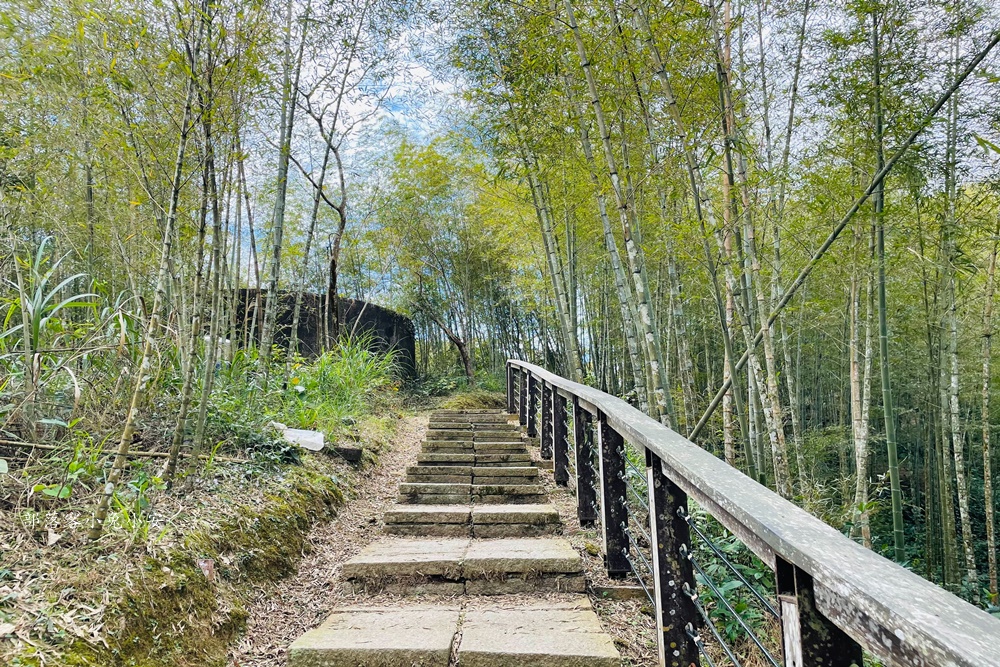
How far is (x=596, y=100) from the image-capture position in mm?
2994

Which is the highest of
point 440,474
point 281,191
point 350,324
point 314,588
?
point 281,191

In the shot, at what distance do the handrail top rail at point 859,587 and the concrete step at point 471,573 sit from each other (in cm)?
111

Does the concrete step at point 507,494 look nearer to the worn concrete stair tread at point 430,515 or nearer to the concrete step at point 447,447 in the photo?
the worn concrete stair tread at point 430,515

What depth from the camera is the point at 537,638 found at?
1.69 m

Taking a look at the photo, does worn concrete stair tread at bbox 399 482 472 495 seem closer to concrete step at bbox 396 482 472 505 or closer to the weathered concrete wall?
concrete step at bbox 396 482 472 505

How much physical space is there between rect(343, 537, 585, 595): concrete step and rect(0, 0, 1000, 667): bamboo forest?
0.01m

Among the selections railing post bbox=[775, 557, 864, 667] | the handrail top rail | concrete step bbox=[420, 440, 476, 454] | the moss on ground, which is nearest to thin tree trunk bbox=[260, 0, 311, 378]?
concrete step bbox=[420, 440, 476, 454]

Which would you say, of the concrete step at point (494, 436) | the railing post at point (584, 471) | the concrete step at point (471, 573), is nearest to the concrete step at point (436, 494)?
the railing post at point (584, 471)

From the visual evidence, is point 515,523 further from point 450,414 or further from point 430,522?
point 450,414

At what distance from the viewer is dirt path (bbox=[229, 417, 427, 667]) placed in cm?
182

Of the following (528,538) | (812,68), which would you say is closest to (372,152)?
(812,68)

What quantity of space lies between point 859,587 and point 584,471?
203 cm

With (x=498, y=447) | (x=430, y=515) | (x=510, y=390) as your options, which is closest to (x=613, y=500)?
(x=430, y=515)

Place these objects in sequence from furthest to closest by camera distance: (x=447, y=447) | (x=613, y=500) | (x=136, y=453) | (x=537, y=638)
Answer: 1. (x=447, y=447)
2. (x=136, y=453)
3. (x=613, y=500)
4. (x=537, y=638)
